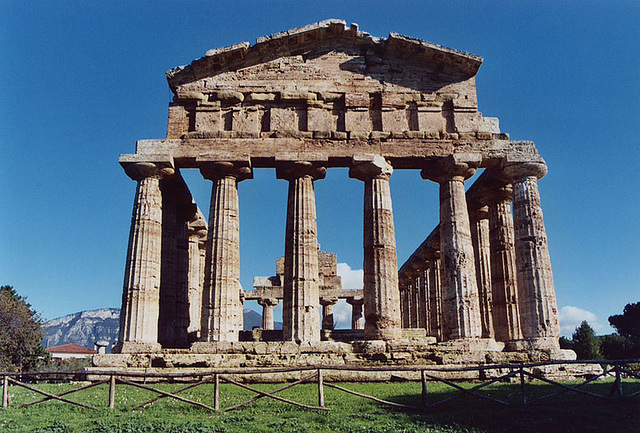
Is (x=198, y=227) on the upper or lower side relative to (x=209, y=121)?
lower

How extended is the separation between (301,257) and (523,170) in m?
9.53

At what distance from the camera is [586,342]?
166 feet

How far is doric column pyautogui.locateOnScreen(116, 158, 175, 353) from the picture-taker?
67.2ft

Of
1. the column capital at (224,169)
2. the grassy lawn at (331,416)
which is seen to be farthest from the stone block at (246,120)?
the grassy lawn at (331,416)

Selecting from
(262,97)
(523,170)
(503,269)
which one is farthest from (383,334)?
(262,97)

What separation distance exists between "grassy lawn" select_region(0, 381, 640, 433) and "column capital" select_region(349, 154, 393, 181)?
382 inches

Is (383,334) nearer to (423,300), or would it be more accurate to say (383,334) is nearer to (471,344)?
(471,344)

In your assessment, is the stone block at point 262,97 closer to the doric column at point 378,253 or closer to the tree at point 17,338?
the doric column at point 378,253

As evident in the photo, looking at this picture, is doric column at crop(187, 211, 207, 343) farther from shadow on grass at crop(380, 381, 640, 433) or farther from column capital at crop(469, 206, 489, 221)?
shadow on grass at crop(380, 381, 640, 433)

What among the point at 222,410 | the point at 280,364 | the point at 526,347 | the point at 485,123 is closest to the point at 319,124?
the point at 485,123

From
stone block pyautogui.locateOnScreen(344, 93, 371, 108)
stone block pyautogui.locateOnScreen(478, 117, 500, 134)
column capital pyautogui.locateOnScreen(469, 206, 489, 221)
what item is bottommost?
column capital pyautogui.locateOnScreen(469, 206, 489, 221)

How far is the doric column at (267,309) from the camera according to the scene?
3888cm

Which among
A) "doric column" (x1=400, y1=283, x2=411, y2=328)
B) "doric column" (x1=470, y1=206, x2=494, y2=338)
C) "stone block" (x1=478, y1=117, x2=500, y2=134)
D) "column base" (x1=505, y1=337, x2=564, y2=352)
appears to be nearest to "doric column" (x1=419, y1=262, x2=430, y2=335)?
"doric column" (x1=400, y1=283, x2=411, y2=328)

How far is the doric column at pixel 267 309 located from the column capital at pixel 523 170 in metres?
21.1
